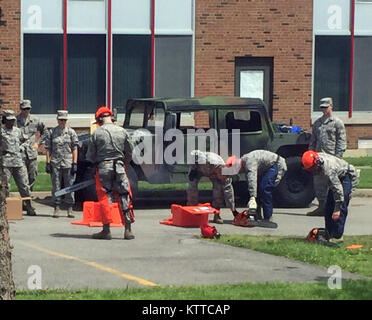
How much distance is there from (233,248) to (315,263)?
5.24ft

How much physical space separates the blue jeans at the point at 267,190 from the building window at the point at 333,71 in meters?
10.8

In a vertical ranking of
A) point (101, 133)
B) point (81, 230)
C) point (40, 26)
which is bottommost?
point (81, 230)

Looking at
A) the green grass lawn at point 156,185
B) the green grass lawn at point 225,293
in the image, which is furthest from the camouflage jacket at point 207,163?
the green grass lawn at point 225,293

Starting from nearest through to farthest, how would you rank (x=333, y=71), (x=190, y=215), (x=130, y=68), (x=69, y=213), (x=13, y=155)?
(x=190, y=215) < (x=13, y=155) < (x=69, y=213) < (x=130, y=68) < (x=333, y=71)

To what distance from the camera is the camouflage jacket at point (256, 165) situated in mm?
18141

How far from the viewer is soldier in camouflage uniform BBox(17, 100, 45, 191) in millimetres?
19953

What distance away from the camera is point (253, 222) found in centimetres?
1845

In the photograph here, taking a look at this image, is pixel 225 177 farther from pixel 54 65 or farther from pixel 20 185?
pixel 54 65

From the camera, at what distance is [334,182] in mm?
15805

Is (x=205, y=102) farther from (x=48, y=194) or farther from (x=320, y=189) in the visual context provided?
(x=48, y=194)

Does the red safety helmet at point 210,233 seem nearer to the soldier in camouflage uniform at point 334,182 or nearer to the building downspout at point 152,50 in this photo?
the soldier in camouflage uniform at point 334,182

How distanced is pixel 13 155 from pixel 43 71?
8.21 m

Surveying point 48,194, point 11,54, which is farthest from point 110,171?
point 11,54
